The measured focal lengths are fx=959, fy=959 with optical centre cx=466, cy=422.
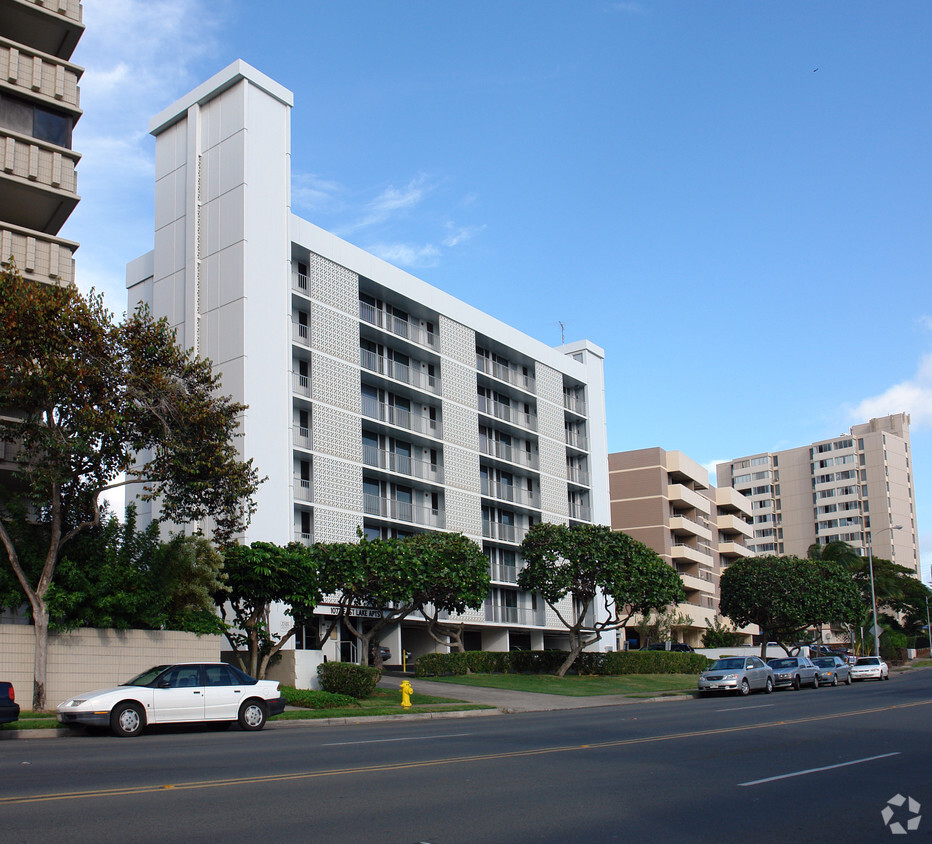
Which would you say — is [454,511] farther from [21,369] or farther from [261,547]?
[21,369]

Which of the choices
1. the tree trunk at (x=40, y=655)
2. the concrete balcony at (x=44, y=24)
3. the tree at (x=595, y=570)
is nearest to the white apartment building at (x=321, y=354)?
the tree at (x=595, y=570)

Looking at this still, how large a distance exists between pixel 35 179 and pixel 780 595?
4378 centimetres

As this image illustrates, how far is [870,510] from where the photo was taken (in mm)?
137500

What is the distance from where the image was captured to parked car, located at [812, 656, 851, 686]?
139ft

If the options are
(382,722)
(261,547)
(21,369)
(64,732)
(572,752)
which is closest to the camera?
(572,752)

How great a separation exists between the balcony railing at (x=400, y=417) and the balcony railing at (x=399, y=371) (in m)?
1.45

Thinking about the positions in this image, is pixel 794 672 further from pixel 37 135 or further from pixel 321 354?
pixel 37 135

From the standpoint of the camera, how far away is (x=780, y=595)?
54.9 m

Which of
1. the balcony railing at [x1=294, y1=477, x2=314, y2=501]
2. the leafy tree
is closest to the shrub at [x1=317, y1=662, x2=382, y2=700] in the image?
the leafy tree

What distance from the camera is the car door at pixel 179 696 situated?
18.4 meters

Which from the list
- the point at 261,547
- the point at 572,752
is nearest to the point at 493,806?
the point at 572,752

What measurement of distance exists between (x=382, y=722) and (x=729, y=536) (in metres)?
85.5

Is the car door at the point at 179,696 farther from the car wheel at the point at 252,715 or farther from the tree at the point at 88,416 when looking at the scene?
the tree at the point at 88,416

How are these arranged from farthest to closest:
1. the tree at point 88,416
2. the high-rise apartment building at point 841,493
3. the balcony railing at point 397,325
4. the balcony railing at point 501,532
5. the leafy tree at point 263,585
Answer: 1. the high-rise apartment building at point 841,493
2. the balcony railing at point 501,532
3. the balcony railing at point 397,325
4. the leafy tree at point 263,585
5. the tree at point 88,416
